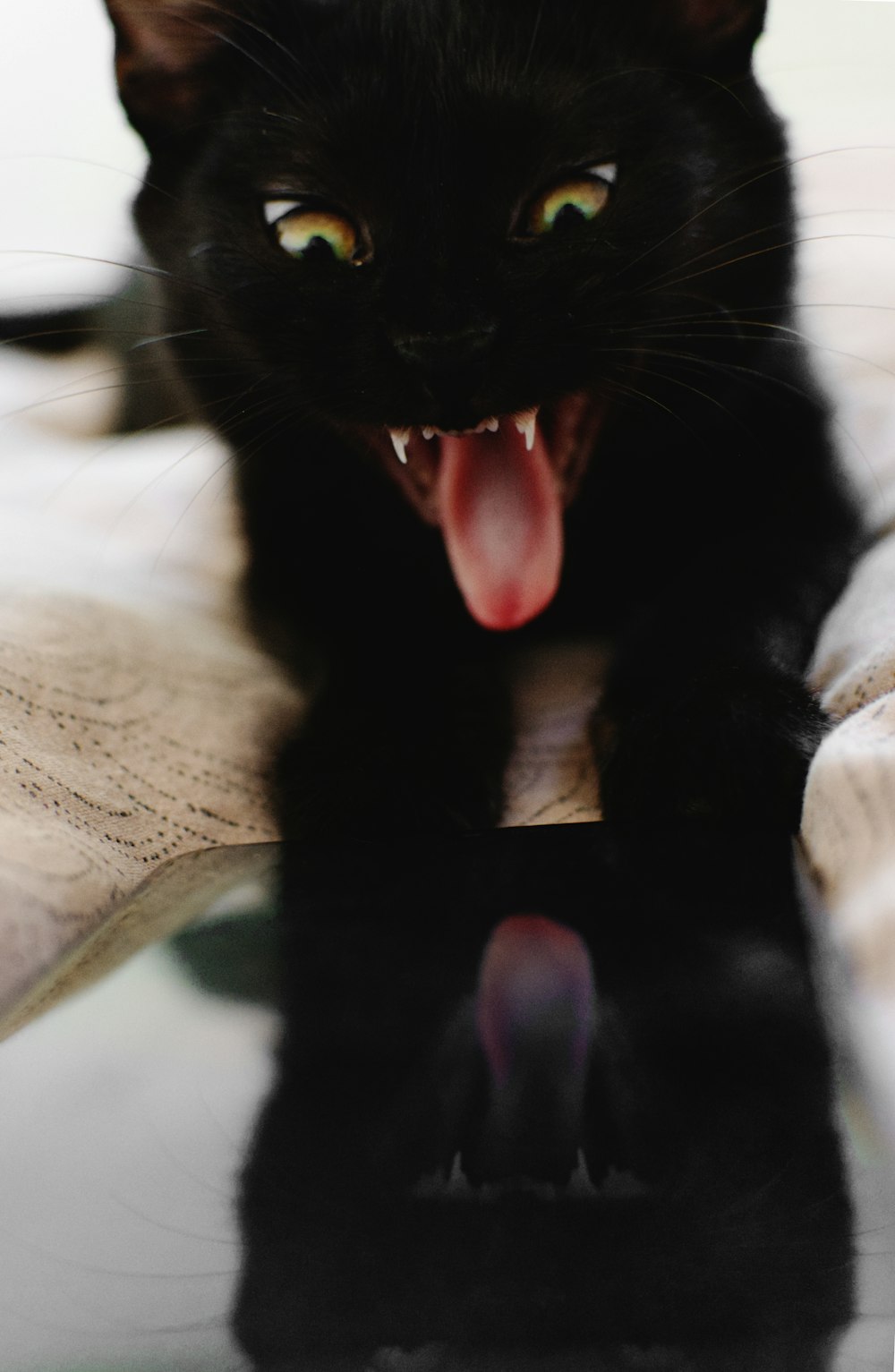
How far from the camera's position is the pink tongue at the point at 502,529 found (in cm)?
67

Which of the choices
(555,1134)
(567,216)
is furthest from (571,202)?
(555,1134)

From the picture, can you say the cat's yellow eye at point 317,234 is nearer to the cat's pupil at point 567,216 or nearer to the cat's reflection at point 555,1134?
the cat's pupil at point 567,216

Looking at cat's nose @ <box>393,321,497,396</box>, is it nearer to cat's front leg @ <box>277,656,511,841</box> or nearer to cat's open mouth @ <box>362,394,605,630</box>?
cat's open mouth @ <box>362,394,605,630</box>

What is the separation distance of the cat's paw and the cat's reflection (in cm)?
4

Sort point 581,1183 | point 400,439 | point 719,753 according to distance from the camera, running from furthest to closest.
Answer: point 400,439
point 719,753
point 581,1183

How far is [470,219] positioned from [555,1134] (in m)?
0.46

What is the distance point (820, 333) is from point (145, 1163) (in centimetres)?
76

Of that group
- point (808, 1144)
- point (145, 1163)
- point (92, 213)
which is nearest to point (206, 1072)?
point (145, 1163)

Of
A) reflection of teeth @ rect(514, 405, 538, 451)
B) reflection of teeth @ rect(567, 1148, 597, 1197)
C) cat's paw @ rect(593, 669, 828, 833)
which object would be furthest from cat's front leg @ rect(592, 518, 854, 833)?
reflection of teeth @ rect(567, 1148, 597, 1197)

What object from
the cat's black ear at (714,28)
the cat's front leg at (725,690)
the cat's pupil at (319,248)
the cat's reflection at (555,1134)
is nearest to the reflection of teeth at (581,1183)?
the cat's reflection at (555,1134)

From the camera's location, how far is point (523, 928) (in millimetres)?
447

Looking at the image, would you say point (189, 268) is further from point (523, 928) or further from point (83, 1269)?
point (83, 1269)

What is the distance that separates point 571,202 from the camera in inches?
24.0

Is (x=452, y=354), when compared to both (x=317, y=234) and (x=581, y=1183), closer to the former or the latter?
(x=317, y=234)
